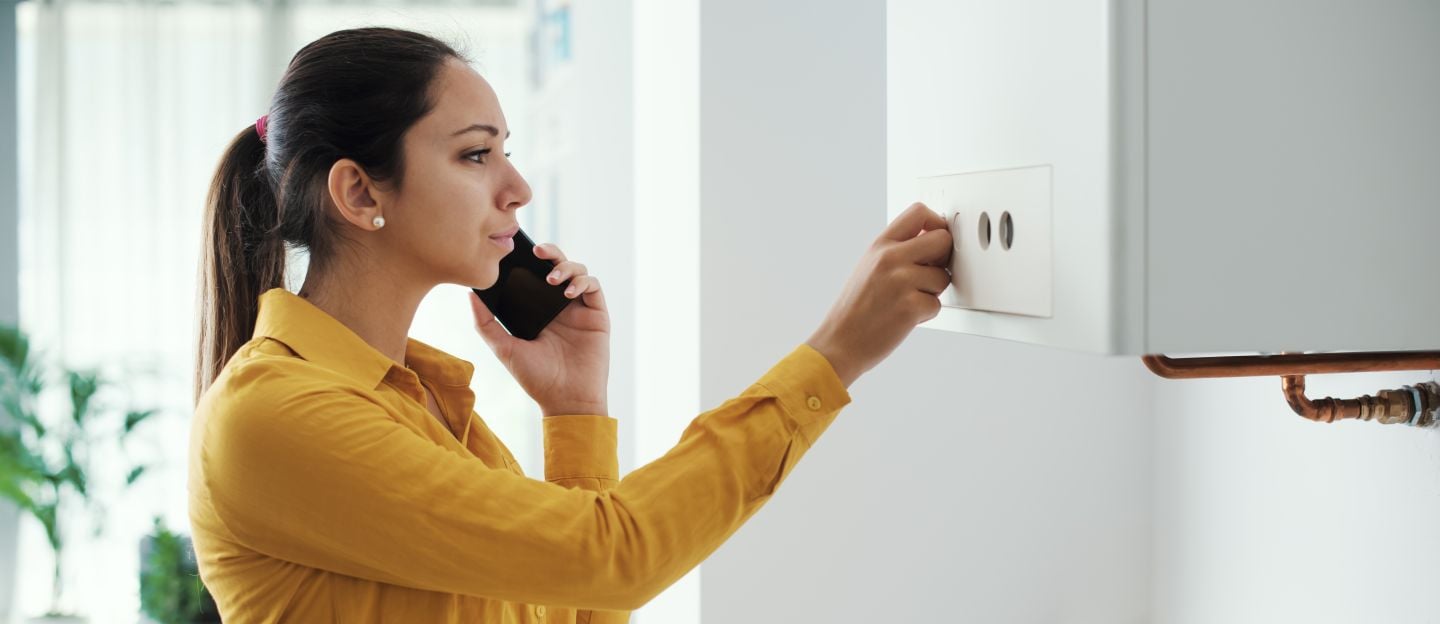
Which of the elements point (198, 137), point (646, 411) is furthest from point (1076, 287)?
point (198, 137)

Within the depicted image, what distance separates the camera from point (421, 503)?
0.69 meters

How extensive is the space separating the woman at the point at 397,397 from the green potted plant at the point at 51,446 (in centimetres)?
222

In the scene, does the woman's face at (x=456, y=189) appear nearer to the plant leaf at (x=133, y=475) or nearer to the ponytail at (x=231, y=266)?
the ponytail at (x=231, y=266)

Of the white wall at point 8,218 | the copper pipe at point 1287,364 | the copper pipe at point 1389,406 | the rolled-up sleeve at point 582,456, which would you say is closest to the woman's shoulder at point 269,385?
the rolled-up sleeve at point 582,456

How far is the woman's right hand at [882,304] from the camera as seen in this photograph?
29.0 inches

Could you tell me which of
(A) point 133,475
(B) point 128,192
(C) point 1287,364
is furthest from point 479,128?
(B) point 128,192

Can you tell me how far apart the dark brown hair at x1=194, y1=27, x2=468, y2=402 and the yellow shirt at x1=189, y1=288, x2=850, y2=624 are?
6.5 inches

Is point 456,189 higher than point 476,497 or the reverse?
higher

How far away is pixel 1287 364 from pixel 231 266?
0.83m

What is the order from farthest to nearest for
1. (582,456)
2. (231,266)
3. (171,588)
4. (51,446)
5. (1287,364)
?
(51,446), (171,588), (582,456), (231,266), (1287,364)

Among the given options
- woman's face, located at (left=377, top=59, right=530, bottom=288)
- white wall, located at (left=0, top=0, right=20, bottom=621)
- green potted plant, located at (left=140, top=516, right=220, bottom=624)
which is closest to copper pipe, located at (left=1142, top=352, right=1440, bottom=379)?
woman's face, located at (left=377, top=59, right=530, bottom=288)

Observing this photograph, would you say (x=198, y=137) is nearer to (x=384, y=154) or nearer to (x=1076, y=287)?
(x=384, y=154)

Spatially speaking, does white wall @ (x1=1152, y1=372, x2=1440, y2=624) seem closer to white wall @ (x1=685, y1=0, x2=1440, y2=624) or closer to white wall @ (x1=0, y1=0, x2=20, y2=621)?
white wall @ (x1=685, y1=0, x2=1440, y2=624)

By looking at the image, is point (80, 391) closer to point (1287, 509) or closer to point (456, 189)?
point (456, 189)
